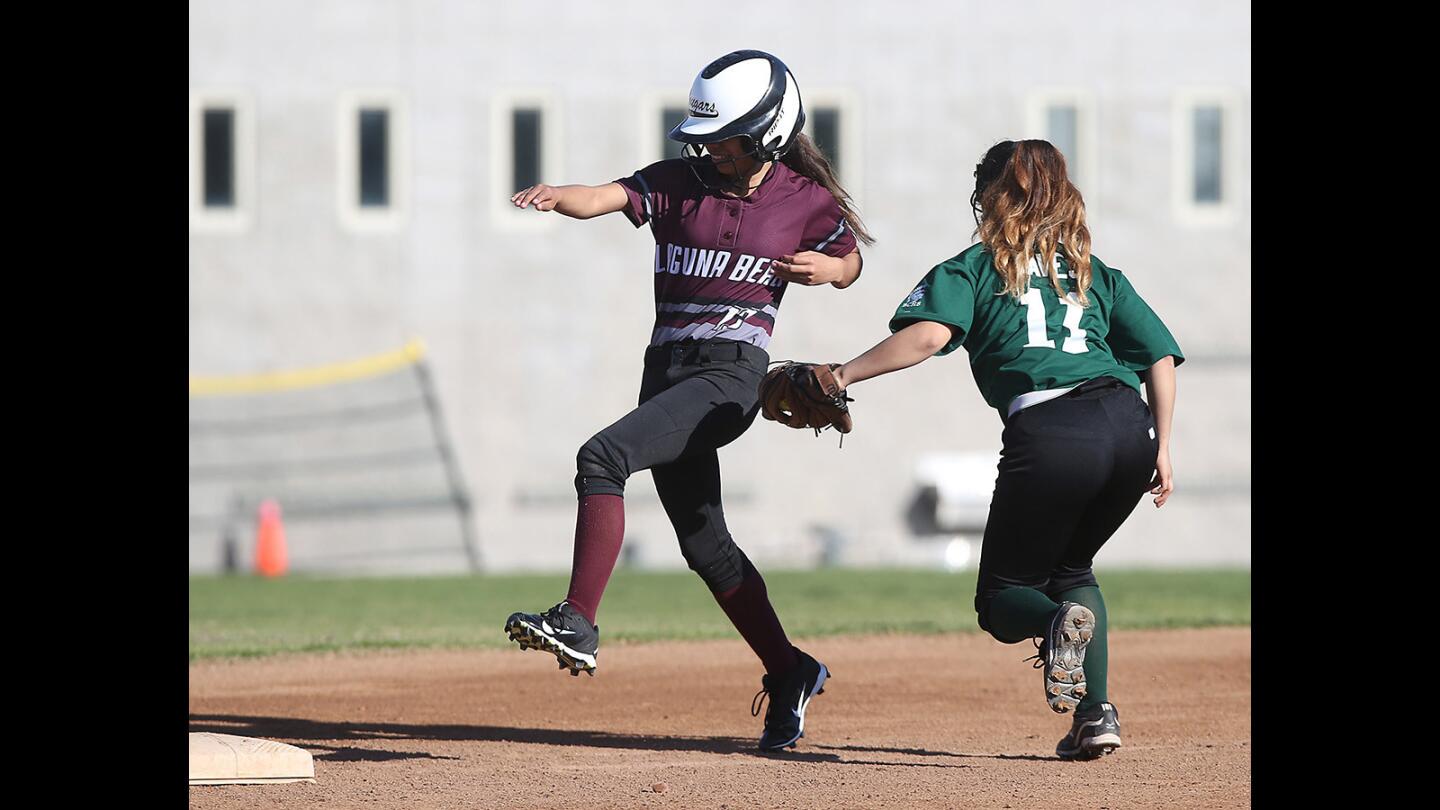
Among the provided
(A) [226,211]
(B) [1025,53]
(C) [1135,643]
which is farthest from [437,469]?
(C) [1135,643]

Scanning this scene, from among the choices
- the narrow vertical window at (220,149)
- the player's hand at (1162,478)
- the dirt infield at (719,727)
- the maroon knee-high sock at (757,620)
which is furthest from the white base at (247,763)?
the narrow vertical window at (220,149)

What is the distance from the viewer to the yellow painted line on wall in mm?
25062

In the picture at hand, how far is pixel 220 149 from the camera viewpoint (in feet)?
83.3

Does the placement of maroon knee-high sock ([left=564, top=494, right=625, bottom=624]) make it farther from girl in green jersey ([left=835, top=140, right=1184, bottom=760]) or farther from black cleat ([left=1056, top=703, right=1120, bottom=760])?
black cleat ([left=1056, top=703, right=1120, bottom=760])

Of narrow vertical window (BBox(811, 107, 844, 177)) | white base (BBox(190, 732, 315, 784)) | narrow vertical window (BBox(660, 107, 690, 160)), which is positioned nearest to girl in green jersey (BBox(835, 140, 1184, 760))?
white base (BBox(190, 732, 315, 784))

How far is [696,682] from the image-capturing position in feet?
30.7

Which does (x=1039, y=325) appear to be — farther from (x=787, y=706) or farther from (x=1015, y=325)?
(x=787, y=706)

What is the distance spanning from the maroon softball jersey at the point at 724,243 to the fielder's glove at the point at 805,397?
44 centimetres

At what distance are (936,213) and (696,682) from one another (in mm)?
17257

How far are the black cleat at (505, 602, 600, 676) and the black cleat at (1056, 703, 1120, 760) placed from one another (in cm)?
168

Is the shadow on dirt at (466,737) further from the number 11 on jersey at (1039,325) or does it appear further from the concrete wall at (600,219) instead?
the concrete wall at (600,219)

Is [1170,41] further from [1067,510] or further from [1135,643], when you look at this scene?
[1067,510]

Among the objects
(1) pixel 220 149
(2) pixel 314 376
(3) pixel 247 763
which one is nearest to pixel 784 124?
(3) pixel 247 763

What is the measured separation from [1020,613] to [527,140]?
20.1 meters
